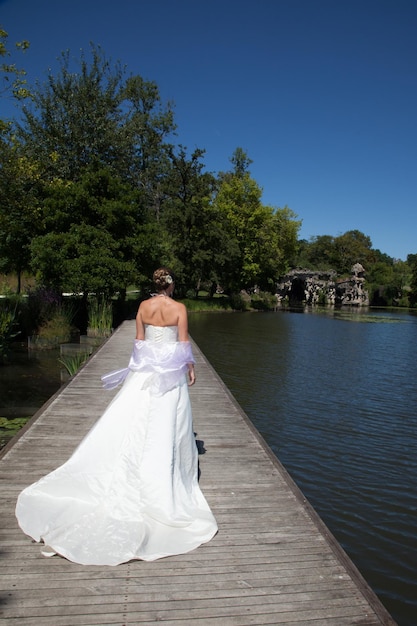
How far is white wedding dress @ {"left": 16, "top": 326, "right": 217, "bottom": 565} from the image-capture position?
3.16 metres

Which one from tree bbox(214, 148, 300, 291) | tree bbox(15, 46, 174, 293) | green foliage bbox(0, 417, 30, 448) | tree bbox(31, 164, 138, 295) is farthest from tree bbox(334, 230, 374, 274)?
green foliage bbox(0, 417, 30, 448)

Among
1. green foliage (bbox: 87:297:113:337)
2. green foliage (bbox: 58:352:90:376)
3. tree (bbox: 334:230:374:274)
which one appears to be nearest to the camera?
green foliage (bbox: 58:352:90:376)

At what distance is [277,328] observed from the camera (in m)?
25.6

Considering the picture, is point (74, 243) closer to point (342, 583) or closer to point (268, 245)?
point (342, 583)

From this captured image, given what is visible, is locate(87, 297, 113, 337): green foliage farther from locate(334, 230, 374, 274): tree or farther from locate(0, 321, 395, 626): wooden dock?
locate(334, 230, 374, 274): tree

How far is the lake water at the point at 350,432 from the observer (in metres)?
5.05

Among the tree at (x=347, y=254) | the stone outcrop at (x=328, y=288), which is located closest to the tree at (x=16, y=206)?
the stone outcrop at (x=328, y=288)

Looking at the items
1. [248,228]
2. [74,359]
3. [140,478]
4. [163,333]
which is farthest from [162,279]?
[248,228]

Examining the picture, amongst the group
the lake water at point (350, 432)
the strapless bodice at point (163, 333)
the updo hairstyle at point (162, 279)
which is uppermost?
the updo hairstyle at point (162, 279)

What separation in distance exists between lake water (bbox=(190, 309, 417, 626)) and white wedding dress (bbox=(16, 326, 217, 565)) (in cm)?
220

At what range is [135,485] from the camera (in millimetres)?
3570

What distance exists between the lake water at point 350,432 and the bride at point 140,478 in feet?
7.40

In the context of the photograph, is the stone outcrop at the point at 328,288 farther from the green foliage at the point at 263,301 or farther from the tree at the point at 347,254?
the tree at the point at 347,254

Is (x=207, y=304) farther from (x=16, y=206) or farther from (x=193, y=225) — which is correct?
(x=16, y=206)
